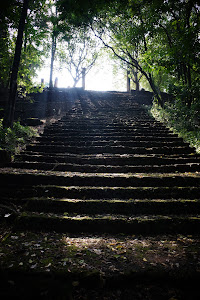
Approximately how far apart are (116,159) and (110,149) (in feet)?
2.79

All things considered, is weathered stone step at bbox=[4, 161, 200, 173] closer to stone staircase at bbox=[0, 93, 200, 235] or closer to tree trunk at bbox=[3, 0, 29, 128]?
stone staircase at bbox=[0, 93, 200, 235]

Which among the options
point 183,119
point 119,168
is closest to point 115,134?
point 119,168

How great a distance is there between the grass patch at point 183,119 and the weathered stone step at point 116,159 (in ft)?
6.32

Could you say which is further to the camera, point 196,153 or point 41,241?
point 196,153

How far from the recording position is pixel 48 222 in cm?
330

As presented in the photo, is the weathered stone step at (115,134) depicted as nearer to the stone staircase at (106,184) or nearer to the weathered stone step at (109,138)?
the stone staircase at (106,184)

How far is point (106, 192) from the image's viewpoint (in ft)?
13.5

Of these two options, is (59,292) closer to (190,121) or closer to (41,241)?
(41,241)

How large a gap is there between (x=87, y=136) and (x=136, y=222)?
4.80m

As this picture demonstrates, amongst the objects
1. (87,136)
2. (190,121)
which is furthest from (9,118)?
(190,121)

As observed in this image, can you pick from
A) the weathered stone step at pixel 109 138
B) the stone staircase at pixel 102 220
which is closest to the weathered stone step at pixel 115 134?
the weathered stone step at pixel 109 138

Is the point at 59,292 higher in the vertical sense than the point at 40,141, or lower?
lower

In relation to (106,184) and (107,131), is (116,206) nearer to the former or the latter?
(106,184)

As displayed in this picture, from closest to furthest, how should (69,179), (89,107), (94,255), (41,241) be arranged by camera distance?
(94,255)
(41,241)
(69,179)
(89,107)
